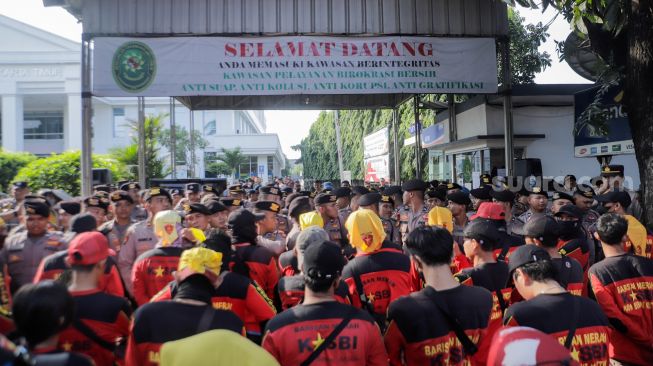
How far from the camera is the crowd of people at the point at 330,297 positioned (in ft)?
6.76

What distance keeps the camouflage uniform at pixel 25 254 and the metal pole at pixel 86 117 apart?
245 inches

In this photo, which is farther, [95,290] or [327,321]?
[95,290]

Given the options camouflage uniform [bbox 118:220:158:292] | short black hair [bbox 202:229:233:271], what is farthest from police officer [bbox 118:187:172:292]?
short black hair [bbox 202:229:233:271]

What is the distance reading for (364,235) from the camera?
3834 millimetres

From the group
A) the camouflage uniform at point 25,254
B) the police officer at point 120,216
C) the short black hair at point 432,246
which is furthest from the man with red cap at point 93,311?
the police officer at point 120,216

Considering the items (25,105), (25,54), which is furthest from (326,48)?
(25,105)

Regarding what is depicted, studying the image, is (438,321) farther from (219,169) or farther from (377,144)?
(219,169)

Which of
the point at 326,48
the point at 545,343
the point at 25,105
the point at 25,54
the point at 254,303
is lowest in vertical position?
the point at 254,303

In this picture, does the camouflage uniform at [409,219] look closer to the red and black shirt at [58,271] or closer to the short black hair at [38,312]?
the red and black shirt at [58,271]

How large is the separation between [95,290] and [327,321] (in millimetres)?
1530

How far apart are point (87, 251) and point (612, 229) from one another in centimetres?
375

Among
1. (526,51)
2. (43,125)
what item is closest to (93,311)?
(526,51)

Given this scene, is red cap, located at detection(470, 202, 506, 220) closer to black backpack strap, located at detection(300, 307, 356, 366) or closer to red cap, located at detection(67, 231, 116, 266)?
black backpack strap, located at detection(300, 307, 356, 366)

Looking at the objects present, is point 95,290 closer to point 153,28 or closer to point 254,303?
point 254,303
